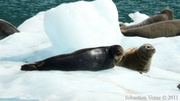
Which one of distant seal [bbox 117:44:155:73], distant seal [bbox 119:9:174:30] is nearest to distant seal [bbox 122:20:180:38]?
distant seal [bbox 119:9:174:30]

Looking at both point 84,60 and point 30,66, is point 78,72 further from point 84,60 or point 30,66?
point 30,66

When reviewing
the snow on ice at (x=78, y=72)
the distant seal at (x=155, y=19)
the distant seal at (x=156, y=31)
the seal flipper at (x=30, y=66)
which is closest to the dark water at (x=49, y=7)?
the distant seal at (x=155, y=19)

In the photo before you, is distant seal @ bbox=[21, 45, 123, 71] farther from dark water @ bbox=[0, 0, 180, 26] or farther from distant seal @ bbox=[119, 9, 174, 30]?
dark water @ bbox=[0, 0, 180, 26]

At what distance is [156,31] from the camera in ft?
39.7

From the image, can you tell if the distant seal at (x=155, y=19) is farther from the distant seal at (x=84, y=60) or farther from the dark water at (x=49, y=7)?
the dark water at (x=49, y=7)

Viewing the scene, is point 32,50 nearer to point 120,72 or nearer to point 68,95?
point 120,72

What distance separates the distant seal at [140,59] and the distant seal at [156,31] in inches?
138

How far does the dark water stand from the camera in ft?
85.0

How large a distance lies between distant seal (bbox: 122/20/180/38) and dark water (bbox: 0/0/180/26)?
41.7ft

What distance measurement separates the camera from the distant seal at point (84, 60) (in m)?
7.54

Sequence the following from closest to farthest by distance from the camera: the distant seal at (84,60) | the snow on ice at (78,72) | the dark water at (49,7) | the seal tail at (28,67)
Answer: the snow on ice at (78,72), the seal tail at (28,67), the distant seal at (84,60), the dark water at (49,7)

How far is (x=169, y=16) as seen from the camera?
15.0 metres

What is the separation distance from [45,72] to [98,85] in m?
1.05

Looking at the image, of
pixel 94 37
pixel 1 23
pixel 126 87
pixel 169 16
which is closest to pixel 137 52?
pixel 94 37
